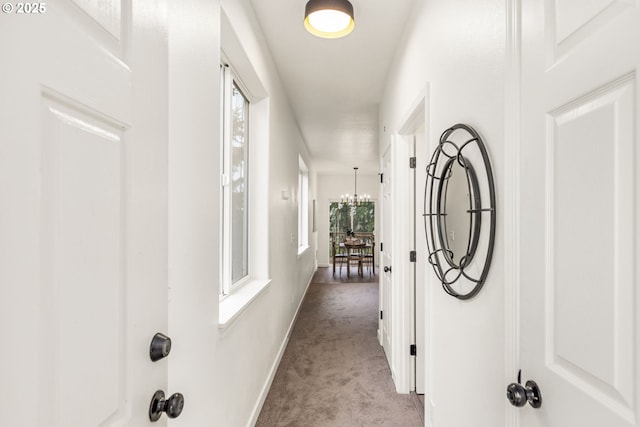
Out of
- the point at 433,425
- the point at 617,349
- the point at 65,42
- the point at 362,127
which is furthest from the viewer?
the point at 362,127

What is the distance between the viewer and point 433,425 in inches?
66.7

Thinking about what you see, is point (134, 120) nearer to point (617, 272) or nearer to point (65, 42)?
point (65, 42)

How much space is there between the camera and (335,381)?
2.64 metres

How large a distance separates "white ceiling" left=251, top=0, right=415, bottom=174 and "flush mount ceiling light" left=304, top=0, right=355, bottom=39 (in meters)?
0.21

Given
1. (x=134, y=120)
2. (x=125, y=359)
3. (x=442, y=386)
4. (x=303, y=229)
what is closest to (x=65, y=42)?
(x=134, y=120)

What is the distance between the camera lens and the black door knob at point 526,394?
0.80 metres

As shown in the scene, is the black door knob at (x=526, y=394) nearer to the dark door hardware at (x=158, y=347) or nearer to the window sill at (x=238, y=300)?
the dark door hardware at (x=158, y=347)

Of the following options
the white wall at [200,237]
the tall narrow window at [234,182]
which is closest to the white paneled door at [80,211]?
the white wall at [200,237]

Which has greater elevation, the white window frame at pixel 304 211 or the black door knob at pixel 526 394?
the white window frame at pixel 304 211

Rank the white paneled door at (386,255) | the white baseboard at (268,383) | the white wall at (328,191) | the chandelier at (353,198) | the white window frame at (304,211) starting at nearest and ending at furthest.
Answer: the white baseboard at (268,383)
the white paneled door at (386,255)
the white window frame at (304,211)
the chandelier at (353,198)
the white wall at (328,191)

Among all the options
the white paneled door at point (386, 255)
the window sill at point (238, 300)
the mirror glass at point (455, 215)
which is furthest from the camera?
the white paneled door at point (386, 255)

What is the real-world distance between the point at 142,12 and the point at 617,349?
118 cm

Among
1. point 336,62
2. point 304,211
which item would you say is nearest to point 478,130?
point 336,62

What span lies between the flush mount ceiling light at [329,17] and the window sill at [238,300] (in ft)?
5.47
